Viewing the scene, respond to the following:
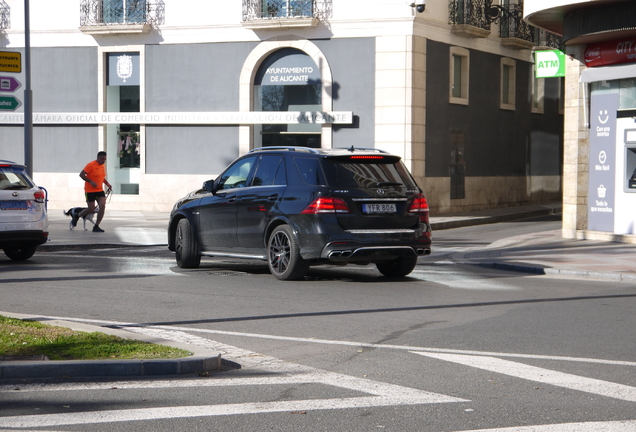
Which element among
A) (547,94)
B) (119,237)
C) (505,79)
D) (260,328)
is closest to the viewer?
(260,328)

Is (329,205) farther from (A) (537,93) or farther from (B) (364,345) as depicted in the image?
(A) (537,93)

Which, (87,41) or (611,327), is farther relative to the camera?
(87,41)

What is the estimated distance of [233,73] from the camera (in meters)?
28.5

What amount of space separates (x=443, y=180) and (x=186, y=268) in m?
15.2

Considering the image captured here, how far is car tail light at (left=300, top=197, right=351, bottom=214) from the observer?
11.7m

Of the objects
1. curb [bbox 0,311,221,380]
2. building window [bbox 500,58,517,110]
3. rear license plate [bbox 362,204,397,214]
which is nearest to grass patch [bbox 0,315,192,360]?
curb [bbox 0,311,221,380]

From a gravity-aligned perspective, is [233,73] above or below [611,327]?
above

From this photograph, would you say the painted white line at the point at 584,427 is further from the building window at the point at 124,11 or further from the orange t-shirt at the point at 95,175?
the building window at the point at 124,11

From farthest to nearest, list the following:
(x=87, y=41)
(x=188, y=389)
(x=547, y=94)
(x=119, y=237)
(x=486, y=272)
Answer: (x=547, y=94) < (x=87, y=41) < (x=119, y=237) < (x=486, y=272) < (x=188, y=389)

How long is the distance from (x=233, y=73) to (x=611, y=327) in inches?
835

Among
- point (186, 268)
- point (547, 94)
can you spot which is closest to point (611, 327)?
point (186, 268)

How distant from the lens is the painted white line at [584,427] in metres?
5.00

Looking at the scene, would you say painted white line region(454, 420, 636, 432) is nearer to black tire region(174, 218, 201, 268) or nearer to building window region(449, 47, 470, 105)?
black tire region(174, 218, 201, 268)

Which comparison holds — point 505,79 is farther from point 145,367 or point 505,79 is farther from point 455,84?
point 145,367
